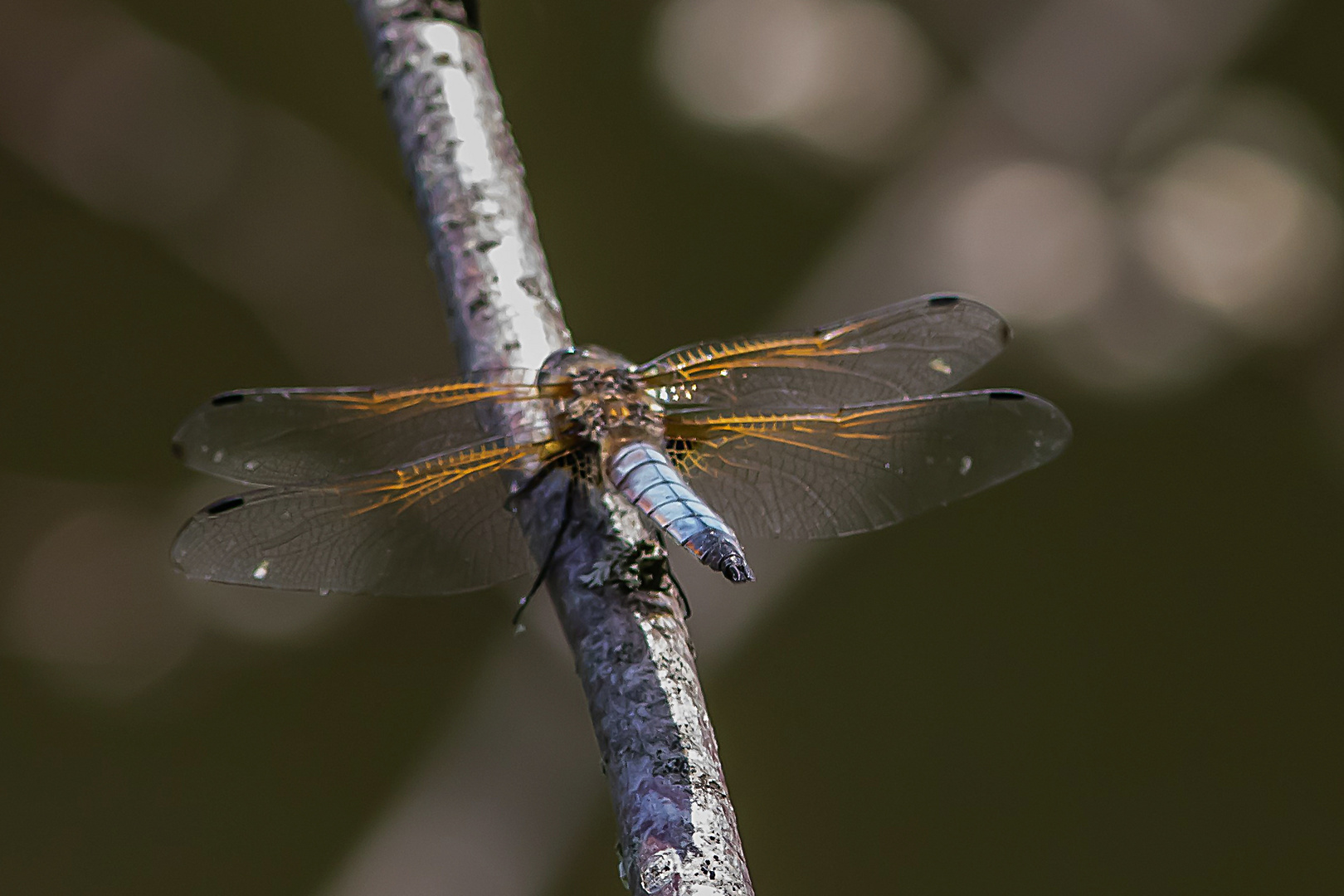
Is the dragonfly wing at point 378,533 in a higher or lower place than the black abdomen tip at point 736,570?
higher

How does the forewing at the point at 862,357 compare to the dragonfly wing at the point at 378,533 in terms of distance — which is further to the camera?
the forewing at the point at 862,357

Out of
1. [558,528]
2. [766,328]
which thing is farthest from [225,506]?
[766,328]

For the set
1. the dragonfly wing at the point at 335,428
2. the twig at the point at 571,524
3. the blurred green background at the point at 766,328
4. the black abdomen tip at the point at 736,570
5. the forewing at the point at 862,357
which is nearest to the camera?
the twig at the point at 571,524

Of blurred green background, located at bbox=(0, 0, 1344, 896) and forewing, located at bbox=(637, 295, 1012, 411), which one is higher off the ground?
blurred green background, located at bbox=(0, 0, 1344, 896)

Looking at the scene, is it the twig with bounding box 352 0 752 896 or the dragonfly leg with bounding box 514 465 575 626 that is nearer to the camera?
the twig with bounding box 352 0 752 896

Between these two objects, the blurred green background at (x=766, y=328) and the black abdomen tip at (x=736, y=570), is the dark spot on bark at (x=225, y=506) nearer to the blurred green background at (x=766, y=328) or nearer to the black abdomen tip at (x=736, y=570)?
the black abdomen tip at (x=736, y=570)

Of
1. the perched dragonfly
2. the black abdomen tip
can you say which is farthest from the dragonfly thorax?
the black abdomen tip

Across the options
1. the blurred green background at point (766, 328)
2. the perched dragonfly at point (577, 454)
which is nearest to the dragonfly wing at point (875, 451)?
the perched dragonfly at point (577, 454)

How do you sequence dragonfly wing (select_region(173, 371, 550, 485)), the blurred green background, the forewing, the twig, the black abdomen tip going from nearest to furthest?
1. the twig
2. the black abdomen tip
3. dragonfly wing (select_region(173, 371, 550, 485))
4. the forewing
5. the blurred green background

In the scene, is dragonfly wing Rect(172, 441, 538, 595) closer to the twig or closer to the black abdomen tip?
the twig
